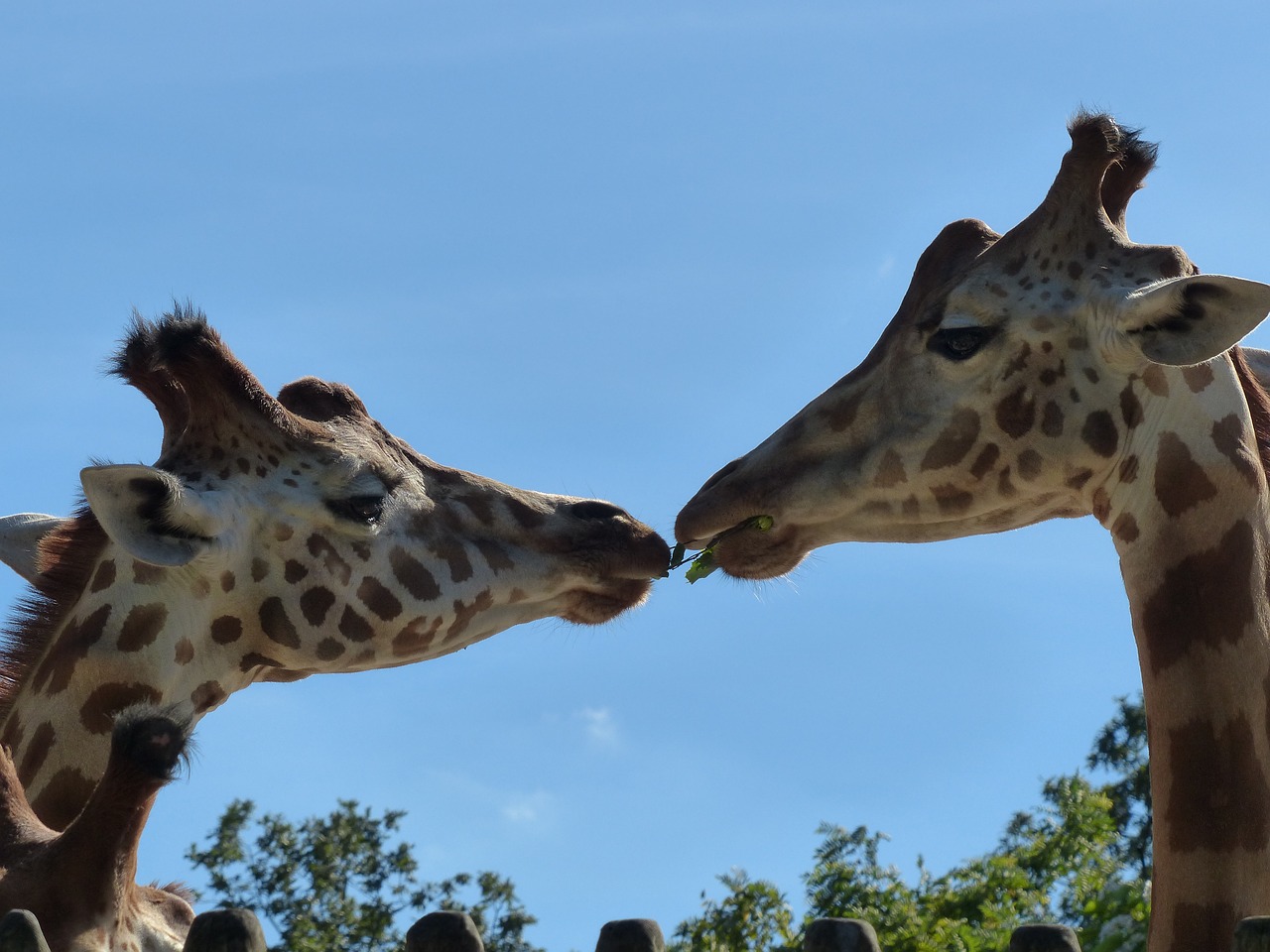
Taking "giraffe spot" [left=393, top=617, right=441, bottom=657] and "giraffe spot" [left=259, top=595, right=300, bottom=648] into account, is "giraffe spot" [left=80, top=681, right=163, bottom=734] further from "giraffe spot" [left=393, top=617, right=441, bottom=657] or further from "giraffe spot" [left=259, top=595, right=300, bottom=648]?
"giraffe spot" [left=393, top=617, right=441, bottom=657]

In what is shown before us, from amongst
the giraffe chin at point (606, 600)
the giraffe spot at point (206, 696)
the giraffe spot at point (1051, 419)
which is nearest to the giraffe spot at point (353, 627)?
the giraffe spot at point (206, 696)

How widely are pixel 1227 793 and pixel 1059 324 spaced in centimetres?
147

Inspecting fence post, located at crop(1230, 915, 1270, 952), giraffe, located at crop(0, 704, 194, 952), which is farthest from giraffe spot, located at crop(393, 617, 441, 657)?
fence post, located at crop(1230, 915, 1270, 952)

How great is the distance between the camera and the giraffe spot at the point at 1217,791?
435cm

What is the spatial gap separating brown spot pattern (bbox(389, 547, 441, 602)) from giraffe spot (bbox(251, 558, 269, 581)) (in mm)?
424

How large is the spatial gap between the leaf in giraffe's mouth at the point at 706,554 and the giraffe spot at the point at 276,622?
1268mm

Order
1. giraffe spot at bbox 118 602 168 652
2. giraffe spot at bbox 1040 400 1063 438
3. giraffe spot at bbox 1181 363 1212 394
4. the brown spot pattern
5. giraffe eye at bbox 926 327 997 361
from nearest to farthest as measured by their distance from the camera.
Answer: giraffe spot at bbox 1181 363 1212 394, giraffe spot at bbox 1040 400 1063 438, giraffe eye at bbox 926 327 997 361, giraffe spot at bbox 118 602 168 652, the brown spot pattern

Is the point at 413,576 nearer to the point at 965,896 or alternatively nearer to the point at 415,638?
the point at 415,638

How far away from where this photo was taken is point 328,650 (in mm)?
5816

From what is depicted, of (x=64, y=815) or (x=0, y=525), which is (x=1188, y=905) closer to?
(x=64, y=815)

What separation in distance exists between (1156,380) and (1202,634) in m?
0.78

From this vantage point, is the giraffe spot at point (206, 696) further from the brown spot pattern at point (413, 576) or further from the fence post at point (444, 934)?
the fence post at point (444, 934)

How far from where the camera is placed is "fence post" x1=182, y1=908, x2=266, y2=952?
3648mm

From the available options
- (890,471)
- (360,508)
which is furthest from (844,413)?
(360,508)
